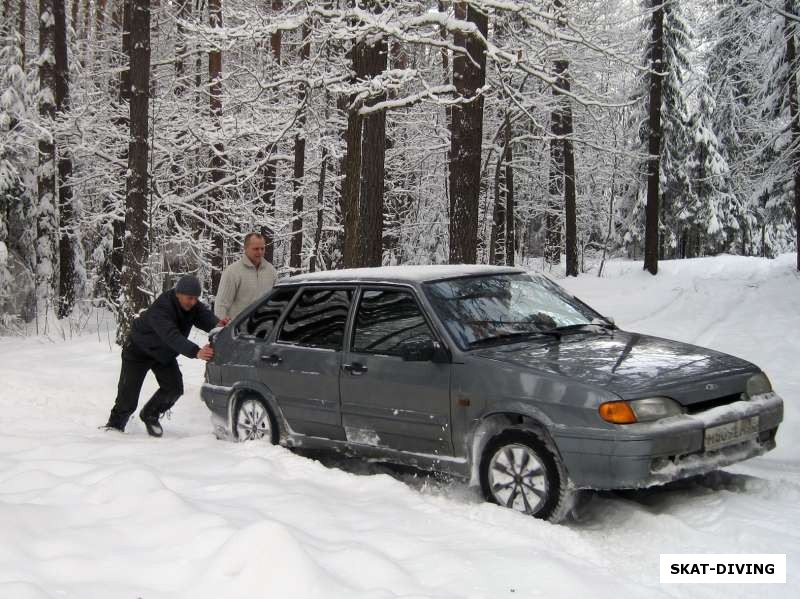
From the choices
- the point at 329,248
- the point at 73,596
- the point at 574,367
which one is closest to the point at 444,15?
the point at 574,367

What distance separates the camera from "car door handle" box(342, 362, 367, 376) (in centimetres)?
591

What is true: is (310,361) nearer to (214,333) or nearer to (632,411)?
(214,333)

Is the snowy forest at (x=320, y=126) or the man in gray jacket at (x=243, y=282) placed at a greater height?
the snowy forest at (x=320, y=126)

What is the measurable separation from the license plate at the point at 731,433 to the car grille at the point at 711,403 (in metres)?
0.15

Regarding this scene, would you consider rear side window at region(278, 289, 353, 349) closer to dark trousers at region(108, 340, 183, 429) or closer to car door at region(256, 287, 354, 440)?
car door at region(256, 287, 354, 440)

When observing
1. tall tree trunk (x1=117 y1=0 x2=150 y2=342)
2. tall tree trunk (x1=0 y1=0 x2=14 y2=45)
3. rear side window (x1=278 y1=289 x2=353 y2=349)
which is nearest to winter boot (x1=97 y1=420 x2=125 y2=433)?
rear side window (x1=278 y1=289 x2=353 y2=349)

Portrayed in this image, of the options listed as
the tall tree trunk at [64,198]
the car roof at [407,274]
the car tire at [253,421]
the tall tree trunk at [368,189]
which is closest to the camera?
the car roof at [407,274]

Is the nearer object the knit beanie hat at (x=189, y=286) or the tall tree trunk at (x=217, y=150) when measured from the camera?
the knit beanie hat at (x=189, y=286)

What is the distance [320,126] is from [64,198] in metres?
8.30

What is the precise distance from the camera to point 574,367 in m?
4.95

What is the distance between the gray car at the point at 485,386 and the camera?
15.3 feet

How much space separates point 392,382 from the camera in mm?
5688

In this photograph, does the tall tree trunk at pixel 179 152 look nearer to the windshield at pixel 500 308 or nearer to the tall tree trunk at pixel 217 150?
the tall tree trunk at pixel 217 150

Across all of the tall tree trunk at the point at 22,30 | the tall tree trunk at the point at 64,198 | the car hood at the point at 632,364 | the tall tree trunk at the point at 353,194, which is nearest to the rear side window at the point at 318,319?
the car hood at the point at 632,364
